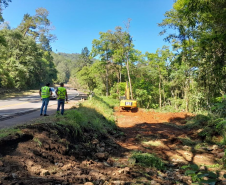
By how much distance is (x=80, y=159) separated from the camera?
551cm

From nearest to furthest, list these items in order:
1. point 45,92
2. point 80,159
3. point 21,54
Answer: point 80,159
point 45,92
point 21,54

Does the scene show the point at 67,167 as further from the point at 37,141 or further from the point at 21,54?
the point at 21,54

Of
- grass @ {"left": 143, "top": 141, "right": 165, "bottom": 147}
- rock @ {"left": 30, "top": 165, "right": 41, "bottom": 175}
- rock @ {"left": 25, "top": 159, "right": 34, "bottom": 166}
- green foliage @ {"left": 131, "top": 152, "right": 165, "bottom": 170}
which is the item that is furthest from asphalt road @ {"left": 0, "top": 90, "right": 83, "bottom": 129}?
grass @ {"left": 143, "top": 141, "right": 165, "bottom": 147}

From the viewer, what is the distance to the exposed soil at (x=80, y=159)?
379 centimetres

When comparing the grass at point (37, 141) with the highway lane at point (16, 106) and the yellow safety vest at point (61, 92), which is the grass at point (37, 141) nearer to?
the yellow safety vest at point (61, 92)

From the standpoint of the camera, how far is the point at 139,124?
564 inches

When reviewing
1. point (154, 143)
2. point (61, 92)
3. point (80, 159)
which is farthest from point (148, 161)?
point (61, 92)

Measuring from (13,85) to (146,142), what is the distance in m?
29.7

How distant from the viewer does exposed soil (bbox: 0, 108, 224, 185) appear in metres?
3.79

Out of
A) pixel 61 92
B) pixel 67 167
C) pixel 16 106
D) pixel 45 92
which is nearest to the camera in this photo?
pixel 67 167

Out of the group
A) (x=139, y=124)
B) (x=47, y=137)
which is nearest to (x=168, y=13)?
(x=139, y=124)

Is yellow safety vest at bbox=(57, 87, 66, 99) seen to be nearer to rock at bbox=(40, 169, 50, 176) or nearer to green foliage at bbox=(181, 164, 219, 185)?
rock at bbox=(40, 169, 50, 176)

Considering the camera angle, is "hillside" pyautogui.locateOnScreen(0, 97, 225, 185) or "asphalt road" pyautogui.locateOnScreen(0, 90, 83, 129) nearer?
"hillside" pyautogui.locateOnScreen(0, 97, 225, 185)

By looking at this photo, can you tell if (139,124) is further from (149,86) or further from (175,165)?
(149,86)
